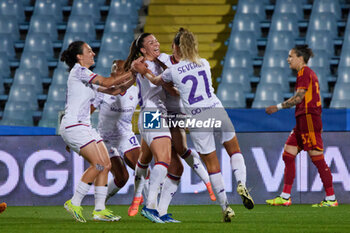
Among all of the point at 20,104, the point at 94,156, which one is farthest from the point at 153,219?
the point at 20,104

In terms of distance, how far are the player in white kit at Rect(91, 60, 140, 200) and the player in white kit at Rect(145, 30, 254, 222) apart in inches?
64.5

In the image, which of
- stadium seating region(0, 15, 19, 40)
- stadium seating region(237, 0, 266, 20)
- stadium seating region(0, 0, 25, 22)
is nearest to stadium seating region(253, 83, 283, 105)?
stadium seating region(237, 0, 266, 20)

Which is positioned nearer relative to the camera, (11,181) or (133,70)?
(133,70)

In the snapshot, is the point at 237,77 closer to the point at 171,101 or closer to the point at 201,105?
the point at 171,101

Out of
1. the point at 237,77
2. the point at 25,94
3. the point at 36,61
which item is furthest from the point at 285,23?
the point at 25,94

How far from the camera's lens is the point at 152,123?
582cm

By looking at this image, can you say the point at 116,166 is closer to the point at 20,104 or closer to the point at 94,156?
the point at 94,156

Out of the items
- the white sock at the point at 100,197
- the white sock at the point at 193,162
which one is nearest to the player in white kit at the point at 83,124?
the white sock at the point at 100,197

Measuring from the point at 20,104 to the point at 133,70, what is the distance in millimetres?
8267

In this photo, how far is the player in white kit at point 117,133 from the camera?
734 cm

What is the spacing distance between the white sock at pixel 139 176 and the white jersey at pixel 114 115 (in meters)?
0.57

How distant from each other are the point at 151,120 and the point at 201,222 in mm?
1022

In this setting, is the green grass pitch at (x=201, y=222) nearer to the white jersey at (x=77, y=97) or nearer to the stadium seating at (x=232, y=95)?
the white jersey at (x=77, y=97)

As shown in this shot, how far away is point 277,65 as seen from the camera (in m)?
14.0
